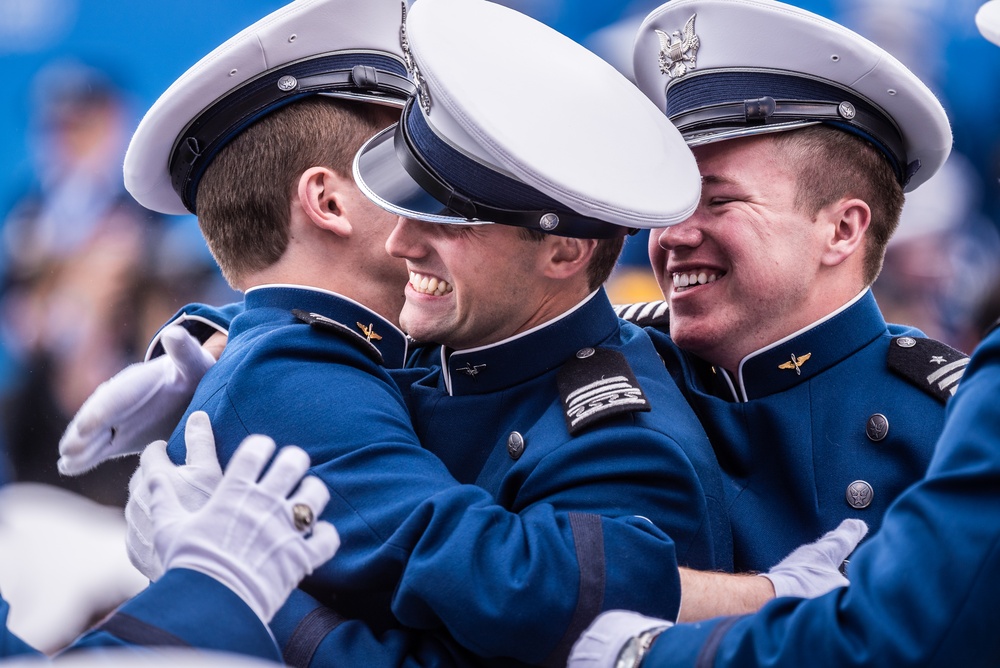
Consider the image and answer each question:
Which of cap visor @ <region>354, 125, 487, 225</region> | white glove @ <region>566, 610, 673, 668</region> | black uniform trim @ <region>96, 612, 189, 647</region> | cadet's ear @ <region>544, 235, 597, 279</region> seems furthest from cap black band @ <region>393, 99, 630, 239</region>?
black uniform trim @ <region>96, 612, 189, 647</region>

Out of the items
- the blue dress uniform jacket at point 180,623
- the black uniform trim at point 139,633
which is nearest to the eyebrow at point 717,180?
the blue dress uniform jacket at point 180,623

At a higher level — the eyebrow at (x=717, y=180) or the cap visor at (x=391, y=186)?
the cap visor at (x=391, y=186)

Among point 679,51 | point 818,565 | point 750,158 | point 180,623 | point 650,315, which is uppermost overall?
point 679,51

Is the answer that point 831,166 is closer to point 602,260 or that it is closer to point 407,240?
point 602,260

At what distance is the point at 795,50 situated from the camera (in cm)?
295

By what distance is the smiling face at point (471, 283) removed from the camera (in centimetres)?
261

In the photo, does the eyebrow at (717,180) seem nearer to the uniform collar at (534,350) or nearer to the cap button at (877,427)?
the uniform collar at (534,350)

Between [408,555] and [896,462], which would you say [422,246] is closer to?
[408,555]

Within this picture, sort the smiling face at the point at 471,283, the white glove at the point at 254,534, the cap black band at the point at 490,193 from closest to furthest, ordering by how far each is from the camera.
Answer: the white glove at the point at 254,534 < the cap black band at the point at 490,193 < the smiling face at the point at 471,283

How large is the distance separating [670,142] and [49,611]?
11.7 feet

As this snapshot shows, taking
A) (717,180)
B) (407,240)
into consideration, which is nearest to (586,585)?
(407,240)

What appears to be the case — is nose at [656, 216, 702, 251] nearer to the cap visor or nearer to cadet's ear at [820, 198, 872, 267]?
cadet's ear at [820, 198, 872, 267]

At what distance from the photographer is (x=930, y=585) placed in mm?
1711

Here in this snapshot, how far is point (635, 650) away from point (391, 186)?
1144mm
